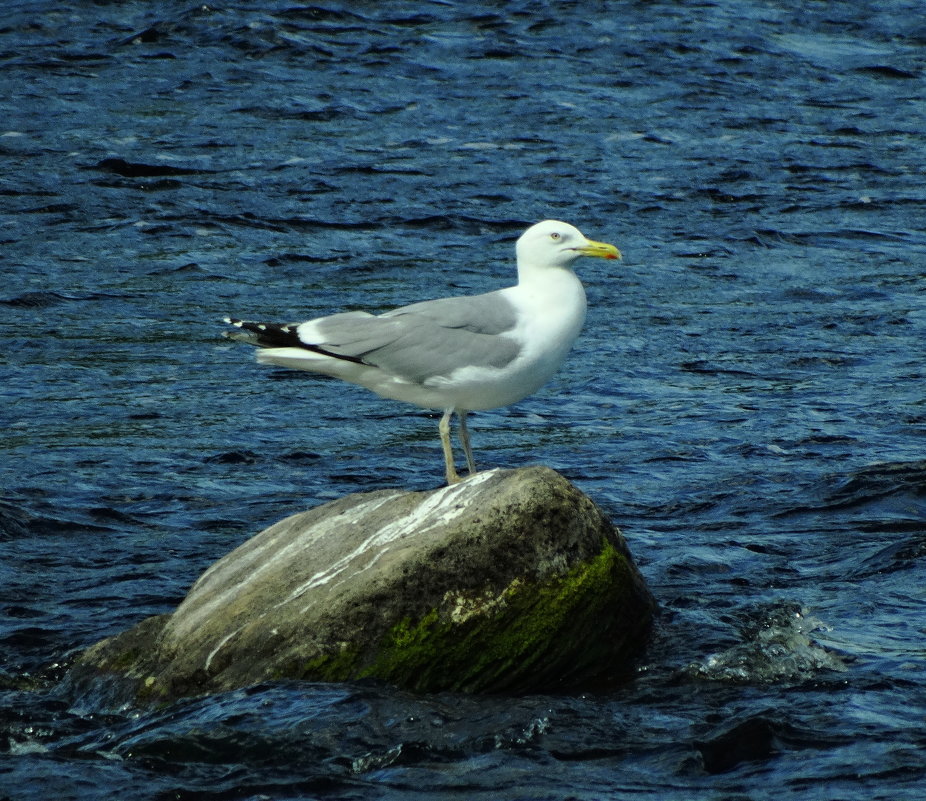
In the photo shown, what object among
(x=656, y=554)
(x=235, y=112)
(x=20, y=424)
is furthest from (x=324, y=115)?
(x=656, y=554)

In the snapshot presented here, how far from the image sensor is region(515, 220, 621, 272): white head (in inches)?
303

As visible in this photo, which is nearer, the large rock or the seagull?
the large rock

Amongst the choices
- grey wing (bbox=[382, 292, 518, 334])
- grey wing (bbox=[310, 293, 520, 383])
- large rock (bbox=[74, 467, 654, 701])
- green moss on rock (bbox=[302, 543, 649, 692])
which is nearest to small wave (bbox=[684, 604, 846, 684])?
large rock (bbox=[74, 467, 654, 701])

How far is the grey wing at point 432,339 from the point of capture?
24.2ft

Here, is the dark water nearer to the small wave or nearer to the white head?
the small wave

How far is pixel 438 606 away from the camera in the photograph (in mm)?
6543

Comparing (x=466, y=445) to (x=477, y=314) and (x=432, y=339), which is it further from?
(x=477, y=314)

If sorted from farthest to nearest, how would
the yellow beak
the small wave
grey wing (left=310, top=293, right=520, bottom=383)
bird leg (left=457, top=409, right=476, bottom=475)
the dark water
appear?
bird leg (left=457, top=409, right=476, bottom=475)
the yellow beak
grey wing (left=310, top=293, right=520, bottom=383)
the small wave
the dark water

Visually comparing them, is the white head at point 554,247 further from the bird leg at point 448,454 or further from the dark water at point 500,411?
the dark water at point 500,411

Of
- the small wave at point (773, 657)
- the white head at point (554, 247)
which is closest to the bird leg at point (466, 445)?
the white head at point (554, 247)

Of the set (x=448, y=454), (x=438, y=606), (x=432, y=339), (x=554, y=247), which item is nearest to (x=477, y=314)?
(x=432, y=339)

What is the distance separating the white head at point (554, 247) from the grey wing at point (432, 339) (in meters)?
0.27

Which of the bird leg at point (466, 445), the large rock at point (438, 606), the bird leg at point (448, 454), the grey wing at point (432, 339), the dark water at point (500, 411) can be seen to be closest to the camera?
the dark water at point (500, 411)

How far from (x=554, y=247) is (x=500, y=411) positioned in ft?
12.1
